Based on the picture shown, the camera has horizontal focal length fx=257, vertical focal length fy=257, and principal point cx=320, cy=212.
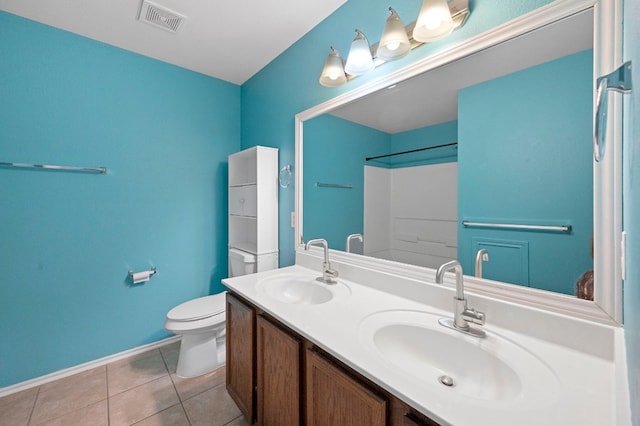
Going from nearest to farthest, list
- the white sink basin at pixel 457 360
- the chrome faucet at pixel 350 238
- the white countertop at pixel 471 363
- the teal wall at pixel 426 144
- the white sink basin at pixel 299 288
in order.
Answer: the white countertop at pixel 471 363, the white sink basin at pixel 457 360, the teal wall at pixel 426 144, the white sink basin at pixel 299 288, the chrome faucet at pixel 350 238

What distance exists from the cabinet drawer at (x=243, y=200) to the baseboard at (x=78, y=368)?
1.26 m

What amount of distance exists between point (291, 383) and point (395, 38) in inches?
59.1

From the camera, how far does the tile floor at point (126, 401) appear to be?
4.71 ft

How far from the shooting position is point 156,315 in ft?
7.08

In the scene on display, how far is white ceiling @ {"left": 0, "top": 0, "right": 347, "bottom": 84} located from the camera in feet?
5.11

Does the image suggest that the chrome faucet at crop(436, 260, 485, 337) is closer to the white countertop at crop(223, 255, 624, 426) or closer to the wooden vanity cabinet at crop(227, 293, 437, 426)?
the white countertop at crop(223, 255, 624, 426)

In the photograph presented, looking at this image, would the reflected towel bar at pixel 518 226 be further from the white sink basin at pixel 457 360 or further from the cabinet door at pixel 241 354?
the cabinet door at pixel 241 354

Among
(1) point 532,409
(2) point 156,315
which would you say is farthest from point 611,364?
(2) point 156,315

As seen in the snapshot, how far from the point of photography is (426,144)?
1.17 metres

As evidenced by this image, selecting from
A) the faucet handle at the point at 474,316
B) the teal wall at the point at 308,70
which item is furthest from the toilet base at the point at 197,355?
the faucet handle at the point at 474,316

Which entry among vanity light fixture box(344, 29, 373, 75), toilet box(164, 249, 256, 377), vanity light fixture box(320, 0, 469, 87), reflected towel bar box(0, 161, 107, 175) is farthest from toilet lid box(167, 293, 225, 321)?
vanity light fixture box(344, 29, 373, 75)

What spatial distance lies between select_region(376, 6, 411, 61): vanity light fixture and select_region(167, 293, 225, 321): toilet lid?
6.25 ft

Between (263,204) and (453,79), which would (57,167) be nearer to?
(263,204)

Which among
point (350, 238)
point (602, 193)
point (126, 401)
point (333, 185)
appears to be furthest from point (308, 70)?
point (126, 401)
